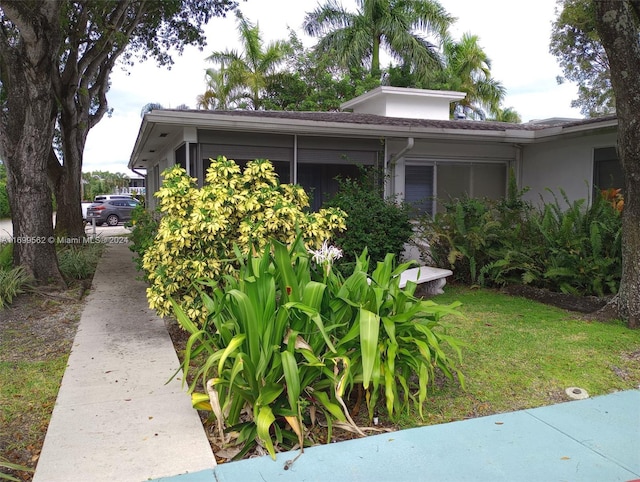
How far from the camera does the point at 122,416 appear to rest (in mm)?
4078

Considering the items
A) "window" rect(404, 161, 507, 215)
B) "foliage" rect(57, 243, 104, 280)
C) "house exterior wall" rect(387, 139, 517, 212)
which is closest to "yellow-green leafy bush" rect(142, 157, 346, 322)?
"foliage" rect(57, 243, 104, 280)

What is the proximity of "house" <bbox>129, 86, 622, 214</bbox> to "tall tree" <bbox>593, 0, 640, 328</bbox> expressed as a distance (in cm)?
372

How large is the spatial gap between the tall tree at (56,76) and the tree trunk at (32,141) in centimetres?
1

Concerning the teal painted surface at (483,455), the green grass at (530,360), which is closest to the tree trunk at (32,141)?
the green grass at (530,360)

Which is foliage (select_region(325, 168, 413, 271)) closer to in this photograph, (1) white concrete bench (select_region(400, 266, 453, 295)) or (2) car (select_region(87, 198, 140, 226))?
(1) white concrete bench (select_region(400, 266, 453, 295))

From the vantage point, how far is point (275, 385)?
3.73 m

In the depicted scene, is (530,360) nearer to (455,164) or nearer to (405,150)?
(405,150)

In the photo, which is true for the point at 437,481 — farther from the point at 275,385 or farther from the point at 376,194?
the point at 376,194

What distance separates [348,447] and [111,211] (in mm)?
30685

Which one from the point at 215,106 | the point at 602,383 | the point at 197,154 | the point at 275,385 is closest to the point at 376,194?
the point at 197,154

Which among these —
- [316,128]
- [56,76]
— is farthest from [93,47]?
[316,128]

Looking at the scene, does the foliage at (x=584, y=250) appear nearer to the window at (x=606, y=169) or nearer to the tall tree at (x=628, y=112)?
the tall tree at (x=628, y=112)

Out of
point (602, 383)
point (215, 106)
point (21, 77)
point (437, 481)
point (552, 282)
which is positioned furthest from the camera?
point (215, 106)

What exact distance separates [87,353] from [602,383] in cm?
501
